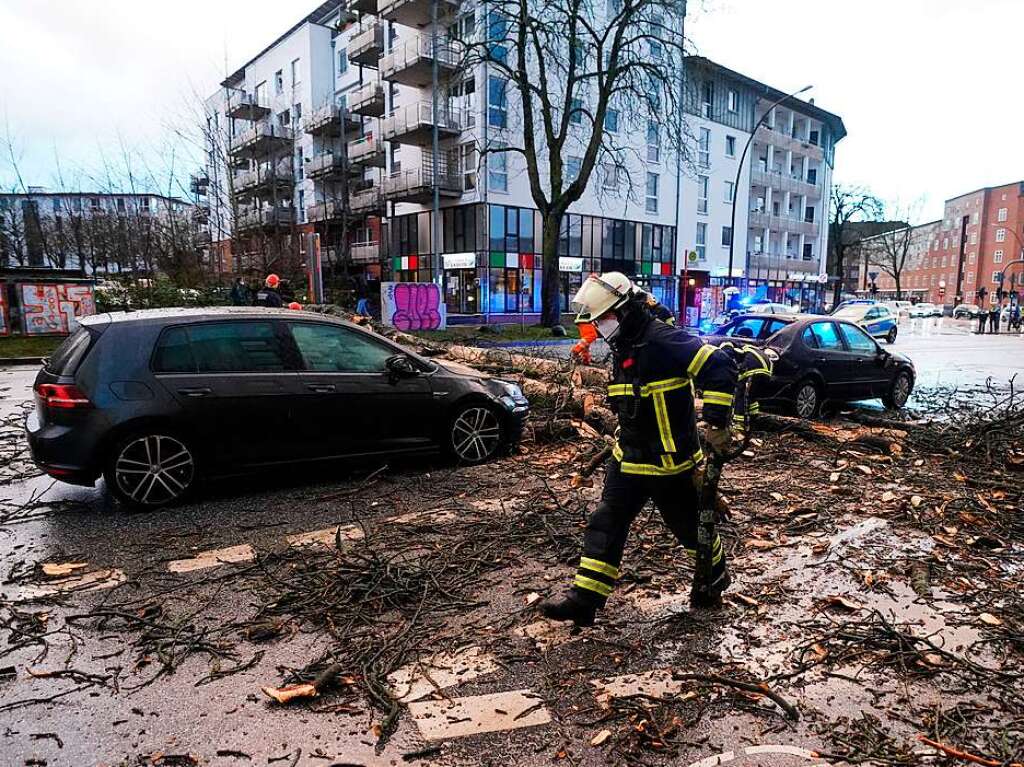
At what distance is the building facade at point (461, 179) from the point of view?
114 ft

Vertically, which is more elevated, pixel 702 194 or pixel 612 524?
pixel 702 194

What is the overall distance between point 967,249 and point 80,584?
11912 centimetres

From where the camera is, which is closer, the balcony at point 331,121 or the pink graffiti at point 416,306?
the pink graffiti at point 416,306

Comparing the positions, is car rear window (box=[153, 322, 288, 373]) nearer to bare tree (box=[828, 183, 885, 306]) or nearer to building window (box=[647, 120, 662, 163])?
building window (box=[647, 120, 662, 163])

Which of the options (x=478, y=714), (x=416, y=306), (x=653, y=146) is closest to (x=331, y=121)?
(x=653, y=146)

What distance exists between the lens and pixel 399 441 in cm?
622

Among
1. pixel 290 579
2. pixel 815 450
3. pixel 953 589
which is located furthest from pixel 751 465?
pixel 290 579

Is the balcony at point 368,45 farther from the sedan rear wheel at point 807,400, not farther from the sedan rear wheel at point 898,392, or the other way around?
the sedan rear wheel at point 807,400

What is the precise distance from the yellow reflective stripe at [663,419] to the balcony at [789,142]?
54.5m

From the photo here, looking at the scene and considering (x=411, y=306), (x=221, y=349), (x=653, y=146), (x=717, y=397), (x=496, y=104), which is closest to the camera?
(x=717, y=397)

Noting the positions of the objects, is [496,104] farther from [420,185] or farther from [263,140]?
[263,140]

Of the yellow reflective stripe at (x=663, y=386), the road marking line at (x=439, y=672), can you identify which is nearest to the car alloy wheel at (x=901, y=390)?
the yellow reflective stripe at (x=663, y=386)

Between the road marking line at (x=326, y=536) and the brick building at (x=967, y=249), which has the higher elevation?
the brick building at (x=967, y=249)

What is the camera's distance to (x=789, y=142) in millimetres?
54969
